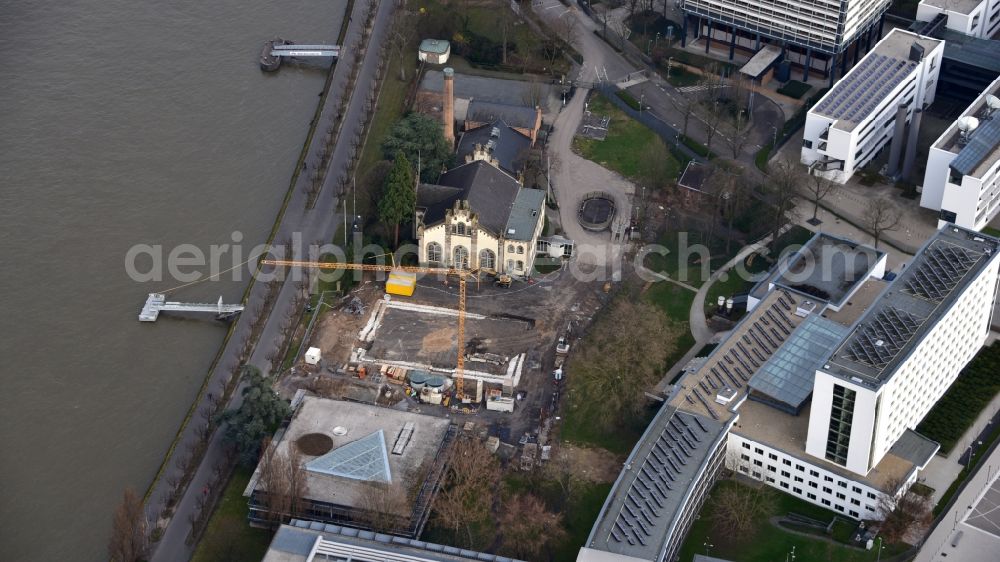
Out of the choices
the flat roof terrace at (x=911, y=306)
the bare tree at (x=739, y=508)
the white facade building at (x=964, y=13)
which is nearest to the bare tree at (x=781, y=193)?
the flat roof terrace at (x=911, y=306)

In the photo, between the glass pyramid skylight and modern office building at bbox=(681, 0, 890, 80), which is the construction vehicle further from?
modern office building at bbox=(681, 0, 890, 80)

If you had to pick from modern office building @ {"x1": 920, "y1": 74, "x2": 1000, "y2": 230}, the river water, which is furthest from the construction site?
modern office building @ {"x1": 920, "y1": 74, "x2": 1000, "y2": 230}

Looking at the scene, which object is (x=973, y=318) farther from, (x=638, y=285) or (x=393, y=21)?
(x=393, y=21)

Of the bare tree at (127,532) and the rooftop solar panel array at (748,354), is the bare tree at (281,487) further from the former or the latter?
the rooftop solar panel array at (748,354)

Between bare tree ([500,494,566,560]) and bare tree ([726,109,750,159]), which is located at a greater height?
bare tree ([726,109,750,159])

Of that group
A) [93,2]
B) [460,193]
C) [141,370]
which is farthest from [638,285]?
[93,2]

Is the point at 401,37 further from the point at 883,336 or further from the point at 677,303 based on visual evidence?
the point at 883,336
